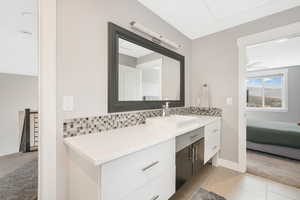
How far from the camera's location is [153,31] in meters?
1.84

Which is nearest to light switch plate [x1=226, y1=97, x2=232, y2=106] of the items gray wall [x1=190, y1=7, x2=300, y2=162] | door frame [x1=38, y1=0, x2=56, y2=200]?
gray wall [x1=190, y1=7, x2=300, y2=162]

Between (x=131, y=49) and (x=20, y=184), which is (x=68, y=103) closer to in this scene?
(x=131, y=49)

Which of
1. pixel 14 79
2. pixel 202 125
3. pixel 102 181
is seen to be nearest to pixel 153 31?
pixel 202 125

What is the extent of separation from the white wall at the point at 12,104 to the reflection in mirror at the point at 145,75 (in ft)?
11.1

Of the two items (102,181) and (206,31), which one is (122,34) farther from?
(206,31)


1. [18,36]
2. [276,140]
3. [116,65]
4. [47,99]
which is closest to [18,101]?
[18,36]

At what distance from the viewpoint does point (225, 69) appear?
2299 mm

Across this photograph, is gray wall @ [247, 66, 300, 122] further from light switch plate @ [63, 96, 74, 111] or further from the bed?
light switch plate @ [63, 96, 74, 111]

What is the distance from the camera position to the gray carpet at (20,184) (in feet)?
5.08

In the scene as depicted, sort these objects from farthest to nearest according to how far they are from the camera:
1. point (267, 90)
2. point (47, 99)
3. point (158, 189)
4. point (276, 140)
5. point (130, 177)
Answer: point (267, 90) → point (276, 140) → point (158, 189) → point (47, 99) → point (130, 177)

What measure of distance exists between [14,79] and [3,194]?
2795 millimetres

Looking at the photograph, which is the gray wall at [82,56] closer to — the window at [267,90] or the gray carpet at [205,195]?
the gray carpet at [205,195]

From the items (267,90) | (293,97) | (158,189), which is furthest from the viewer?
(267,90)

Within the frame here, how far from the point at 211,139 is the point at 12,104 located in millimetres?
4367
